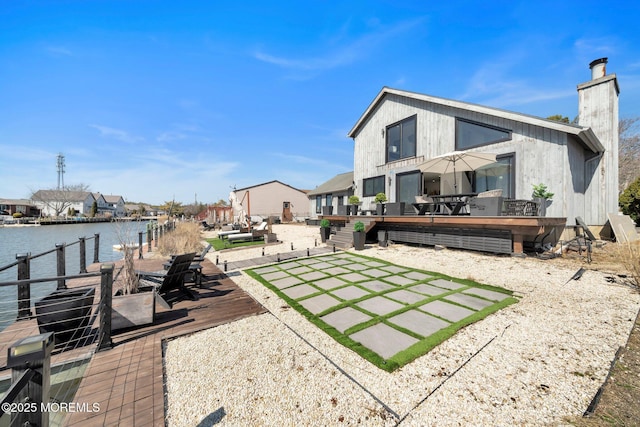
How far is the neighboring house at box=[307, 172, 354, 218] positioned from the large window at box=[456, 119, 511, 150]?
346 inches

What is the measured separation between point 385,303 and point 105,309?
4323 mm

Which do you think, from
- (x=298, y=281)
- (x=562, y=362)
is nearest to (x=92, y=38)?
(x=298, y=281)

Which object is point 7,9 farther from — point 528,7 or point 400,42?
point 528,7

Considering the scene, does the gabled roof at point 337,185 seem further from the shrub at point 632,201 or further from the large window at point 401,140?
the shrub at point 632,201

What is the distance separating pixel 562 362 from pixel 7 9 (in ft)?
56.8

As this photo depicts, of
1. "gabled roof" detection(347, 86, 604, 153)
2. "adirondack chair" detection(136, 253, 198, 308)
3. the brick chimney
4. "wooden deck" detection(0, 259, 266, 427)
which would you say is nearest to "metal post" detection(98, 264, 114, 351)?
"wooden deck" detection(0, 259, 266, 427)

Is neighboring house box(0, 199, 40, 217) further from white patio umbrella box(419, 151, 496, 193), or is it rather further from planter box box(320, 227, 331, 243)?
white patio umbrella box(419, 151, 496, 193)

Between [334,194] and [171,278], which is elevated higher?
[334,194]

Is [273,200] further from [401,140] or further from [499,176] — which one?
[499,176]

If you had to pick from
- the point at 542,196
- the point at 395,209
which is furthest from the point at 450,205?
the point at 542,196

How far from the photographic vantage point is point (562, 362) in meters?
2.68

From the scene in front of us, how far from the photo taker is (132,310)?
3.72 meters

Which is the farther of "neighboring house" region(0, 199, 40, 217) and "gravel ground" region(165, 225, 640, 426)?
"neighboring house" region(0, 199, 40, 217)

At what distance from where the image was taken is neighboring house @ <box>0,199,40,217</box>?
52656 millimetres
